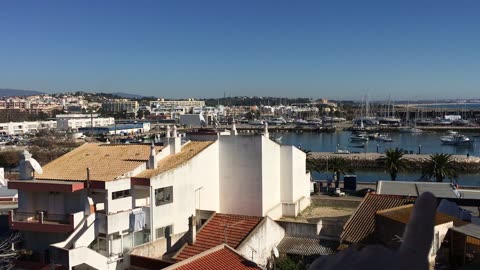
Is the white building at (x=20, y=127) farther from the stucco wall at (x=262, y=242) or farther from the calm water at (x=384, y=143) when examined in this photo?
the stucco wall at (x=262, y=242)

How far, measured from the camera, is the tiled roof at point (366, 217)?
50.0 feet

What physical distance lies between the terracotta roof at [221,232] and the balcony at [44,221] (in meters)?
3.29

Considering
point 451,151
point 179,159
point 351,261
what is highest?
point 351,261

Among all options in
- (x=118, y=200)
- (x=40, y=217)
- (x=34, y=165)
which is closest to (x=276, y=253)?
(x=118, y=200)


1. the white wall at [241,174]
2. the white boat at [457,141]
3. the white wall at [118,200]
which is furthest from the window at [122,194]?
the white boat at [457,141]

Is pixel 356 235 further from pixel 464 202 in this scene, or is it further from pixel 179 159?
pixel 464 202

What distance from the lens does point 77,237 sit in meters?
13.3

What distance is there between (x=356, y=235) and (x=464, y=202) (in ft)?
29.8

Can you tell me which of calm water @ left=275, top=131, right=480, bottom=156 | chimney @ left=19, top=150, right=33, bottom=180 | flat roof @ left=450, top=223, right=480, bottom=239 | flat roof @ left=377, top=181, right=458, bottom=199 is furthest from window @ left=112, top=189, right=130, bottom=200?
calm water @ left=275, top=131, right=480, bottom=156

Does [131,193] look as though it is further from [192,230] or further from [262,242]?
[262,242]

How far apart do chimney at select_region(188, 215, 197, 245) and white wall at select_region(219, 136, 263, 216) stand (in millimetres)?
3386

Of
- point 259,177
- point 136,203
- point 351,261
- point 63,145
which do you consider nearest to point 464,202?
point 259,177

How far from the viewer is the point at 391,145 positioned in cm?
8550

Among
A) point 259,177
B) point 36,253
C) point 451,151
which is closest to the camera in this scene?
point 36,253
